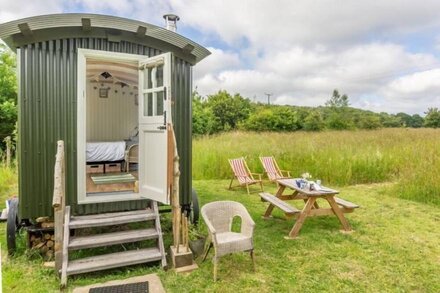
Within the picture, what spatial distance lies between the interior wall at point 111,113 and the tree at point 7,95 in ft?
17.1

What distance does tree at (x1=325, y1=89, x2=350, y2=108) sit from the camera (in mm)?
29016

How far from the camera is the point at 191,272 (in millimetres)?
3426

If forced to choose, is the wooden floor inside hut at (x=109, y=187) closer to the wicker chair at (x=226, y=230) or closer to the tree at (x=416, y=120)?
the wicker chair at (x=226, y=230)

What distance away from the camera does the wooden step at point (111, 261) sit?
3279mm

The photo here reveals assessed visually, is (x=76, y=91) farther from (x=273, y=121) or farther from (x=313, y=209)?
(x=273, y=121)

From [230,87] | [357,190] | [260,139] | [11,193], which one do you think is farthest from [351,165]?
[230,87]

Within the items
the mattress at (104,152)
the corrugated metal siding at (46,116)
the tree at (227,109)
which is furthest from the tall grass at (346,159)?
the tree at (227,109)

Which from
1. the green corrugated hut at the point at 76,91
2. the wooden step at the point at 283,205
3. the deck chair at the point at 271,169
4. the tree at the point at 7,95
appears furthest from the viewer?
the tree at the point at 7,95

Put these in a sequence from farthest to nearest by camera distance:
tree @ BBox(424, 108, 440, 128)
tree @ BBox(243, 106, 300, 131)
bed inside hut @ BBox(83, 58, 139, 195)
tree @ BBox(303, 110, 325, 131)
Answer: tree @ BBox(424, 108, 440, 128)
tree @ BBox(303, 110, 325, 131)
tree @ BBox(243, 106, 300, 131)
bed inside hut @ BBox(83, 58, 139, 195)

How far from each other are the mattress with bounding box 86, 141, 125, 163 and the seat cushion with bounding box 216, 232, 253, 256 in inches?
179

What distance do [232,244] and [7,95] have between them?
1329 cm

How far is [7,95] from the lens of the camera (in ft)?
42.2

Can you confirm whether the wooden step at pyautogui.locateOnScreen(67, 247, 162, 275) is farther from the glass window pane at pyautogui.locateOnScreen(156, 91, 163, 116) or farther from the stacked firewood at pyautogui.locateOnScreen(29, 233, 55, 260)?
the glass window pane at pyautogui.locateOnScreen(156, 91, 163, 116)

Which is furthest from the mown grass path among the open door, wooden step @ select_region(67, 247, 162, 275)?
the open door
